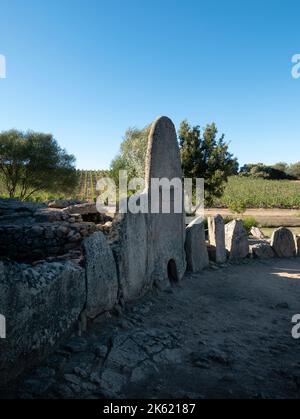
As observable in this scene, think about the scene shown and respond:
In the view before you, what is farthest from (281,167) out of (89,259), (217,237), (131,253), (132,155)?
(89,259)

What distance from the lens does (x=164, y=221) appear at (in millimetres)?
7961

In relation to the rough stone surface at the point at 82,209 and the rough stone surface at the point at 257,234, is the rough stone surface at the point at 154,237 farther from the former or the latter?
the rough stone surface at the point at 257,234

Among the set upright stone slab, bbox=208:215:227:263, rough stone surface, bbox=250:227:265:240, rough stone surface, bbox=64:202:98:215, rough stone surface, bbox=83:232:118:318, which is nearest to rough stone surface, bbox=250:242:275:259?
upright stone slab, bbox=208:215:227:263

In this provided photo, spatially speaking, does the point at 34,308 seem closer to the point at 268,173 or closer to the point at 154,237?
the point at 154,237

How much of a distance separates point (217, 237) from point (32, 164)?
77.3ft

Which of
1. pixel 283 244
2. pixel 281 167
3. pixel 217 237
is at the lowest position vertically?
pixel 283 244

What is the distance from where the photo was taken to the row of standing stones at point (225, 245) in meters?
9.28

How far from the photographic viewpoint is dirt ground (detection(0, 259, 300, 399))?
12.7ft

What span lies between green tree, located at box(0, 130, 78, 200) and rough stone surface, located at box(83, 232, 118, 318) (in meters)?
26.2

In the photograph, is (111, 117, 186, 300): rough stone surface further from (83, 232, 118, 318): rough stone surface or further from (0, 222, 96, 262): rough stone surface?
(0, 222, 96, 262): rough stone surface

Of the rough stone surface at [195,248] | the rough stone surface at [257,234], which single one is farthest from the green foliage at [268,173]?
the rough stone surface at [195,248]
